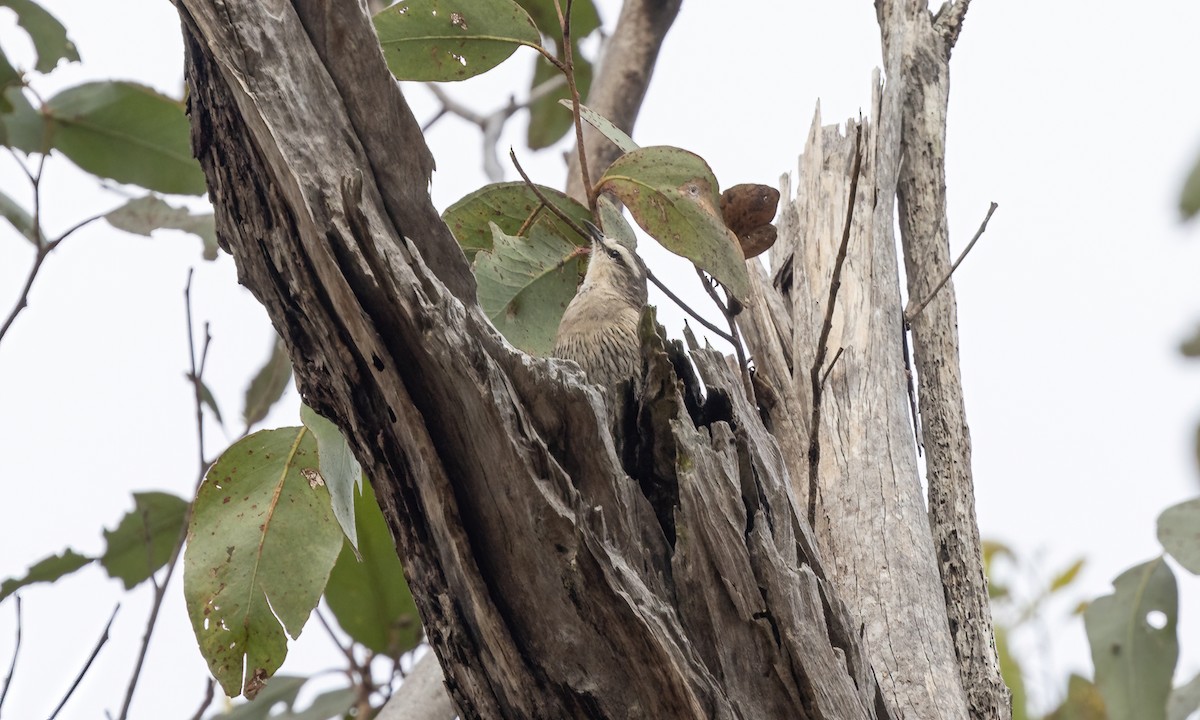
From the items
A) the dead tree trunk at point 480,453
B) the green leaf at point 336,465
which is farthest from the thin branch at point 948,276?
the green leaf at point 336,465

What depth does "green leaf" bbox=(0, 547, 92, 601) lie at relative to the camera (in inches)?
98.8

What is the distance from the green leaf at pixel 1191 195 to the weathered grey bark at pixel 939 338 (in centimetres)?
49

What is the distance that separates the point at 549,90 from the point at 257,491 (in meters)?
2.28

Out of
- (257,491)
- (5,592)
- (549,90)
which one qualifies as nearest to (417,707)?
(257,491)

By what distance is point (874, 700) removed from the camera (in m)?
1.46

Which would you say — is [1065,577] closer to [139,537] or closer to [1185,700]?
[1185,700]

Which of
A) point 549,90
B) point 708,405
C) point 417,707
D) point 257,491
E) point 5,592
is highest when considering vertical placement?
point 549,90

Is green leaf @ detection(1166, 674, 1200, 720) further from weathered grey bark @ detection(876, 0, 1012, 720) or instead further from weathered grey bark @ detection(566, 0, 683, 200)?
weathered grey bark @ detection(566, 0, 683, 200)

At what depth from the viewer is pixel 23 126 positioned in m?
2.63

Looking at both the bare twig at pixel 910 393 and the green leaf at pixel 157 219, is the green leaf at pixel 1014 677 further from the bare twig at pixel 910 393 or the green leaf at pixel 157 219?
the green leaf at pixel 157 219

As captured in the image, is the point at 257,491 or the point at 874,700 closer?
the point at 874,700

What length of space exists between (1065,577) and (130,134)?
3.51 meters

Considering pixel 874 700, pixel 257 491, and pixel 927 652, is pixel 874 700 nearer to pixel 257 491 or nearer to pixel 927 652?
pixel 927 652

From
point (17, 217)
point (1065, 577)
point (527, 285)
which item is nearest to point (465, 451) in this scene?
point (527, 285)
